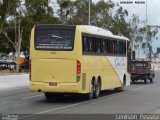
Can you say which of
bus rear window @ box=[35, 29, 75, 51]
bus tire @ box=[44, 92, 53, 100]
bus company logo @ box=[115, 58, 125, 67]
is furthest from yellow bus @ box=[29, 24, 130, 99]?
bus company logo @ box=[115, 58, 125, 67]

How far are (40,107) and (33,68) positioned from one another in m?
2.90

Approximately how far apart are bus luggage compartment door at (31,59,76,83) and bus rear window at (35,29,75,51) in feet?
1.84

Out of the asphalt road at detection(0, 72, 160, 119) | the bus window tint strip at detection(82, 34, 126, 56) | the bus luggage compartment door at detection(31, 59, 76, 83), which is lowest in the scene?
the asphalt road at detection(0, 72, 160, 119)

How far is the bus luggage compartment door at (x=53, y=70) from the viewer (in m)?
21.3

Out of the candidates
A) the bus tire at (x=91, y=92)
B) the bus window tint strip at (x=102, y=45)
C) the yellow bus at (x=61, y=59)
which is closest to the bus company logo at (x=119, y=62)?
the bus window tint strip at (x=102, y=45)

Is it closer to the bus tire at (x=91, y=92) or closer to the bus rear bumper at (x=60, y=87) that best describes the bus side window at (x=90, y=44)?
the bus tire at (x=91, y=92)

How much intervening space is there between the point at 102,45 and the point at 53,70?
4.30 m

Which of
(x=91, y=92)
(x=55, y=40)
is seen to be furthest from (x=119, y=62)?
(x=55, y=40)

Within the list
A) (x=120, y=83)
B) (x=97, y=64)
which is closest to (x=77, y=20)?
(x=120, y=83)

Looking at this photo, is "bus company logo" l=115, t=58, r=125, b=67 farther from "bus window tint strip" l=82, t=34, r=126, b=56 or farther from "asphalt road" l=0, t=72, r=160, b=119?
"asphalt road" l=0, t=72, r=160, b=119

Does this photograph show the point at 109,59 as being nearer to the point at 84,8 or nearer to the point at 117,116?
the point at 117,116

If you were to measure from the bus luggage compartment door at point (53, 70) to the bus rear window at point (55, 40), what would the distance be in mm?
562

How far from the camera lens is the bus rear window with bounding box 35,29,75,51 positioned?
21578mm

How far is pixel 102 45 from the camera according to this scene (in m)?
24.9
